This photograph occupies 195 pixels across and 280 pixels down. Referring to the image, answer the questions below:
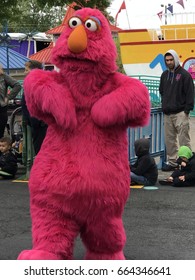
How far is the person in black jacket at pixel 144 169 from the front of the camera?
7566mm

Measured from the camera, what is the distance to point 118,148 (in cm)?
371

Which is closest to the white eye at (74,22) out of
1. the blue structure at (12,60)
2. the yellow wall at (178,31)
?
the yellow wall at (178,31)

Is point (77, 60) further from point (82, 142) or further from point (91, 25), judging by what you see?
point (82, 142)

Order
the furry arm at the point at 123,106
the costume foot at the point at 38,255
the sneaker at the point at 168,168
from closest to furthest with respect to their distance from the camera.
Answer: the costume foot at the point at 38,255 → the furry arm at the point at 123,106 → the sneaker at the point at 168,168

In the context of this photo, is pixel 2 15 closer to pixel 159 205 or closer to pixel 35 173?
pixel 159 205

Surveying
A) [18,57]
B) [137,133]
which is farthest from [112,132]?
[18,57]

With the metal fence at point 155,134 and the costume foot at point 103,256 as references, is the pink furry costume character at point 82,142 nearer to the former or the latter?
the costume foot at point 103,256

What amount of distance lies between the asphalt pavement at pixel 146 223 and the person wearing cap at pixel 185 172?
0.38ft

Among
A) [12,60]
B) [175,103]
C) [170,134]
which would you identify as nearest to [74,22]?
[175,103]

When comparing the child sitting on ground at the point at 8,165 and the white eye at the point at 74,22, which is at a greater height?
the white eye at the point at 74,22

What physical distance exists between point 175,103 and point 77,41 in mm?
5168

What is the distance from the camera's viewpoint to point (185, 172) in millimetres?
7602

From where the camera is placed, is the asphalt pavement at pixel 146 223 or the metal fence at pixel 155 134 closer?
the asphalt pavement at pixel 146 223

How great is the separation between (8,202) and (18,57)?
28692mm
